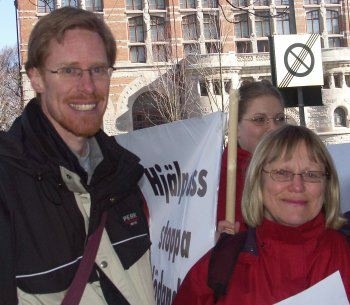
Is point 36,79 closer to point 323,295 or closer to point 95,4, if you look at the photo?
point 323,295

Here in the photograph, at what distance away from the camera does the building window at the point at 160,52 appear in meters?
34.6

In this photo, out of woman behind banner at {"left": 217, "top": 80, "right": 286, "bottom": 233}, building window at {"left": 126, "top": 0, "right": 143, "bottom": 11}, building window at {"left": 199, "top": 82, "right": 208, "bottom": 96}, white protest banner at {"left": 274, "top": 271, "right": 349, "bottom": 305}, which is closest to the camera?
white protest banner at {"left": 274, "top": 271, "right": 349, "bottom": 305}

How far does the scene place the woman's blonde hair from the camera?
2.08 meters

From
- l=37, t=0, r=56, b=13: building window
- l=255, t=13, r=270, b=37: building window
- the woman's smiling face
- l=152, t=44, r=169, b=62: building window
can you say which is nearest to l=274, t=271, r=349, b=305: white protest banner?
the woman's smiling face

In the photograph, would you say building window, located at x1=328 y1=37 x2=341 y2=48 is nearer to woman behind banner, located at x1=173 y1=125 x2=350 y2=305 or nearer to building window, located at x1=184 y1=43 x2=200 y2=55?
building window, located at x1=184 y1=43 x2=200 y2=55

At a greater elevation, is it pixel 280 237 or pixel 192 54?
pixel 192 54

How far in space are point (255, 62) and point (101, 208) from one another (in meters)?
34.6

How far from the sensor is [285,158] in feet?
6.79

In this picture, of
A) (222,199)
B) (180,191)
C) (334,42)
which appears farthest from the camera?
(334,42)

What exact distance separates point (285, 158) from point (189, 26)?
34.3 m

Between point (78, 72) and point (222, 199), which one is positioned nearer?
point (78, 72)

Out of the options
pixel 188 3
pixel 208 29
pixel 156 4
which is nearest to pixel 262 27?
pixel 208 29

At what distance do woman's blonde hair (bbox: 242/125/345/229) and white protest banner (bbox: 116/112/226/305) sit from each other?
1.21ft

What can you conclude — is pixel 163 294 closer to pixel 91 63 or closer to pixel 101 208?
pixel 101 208
